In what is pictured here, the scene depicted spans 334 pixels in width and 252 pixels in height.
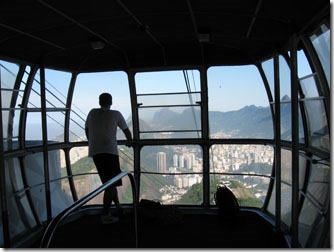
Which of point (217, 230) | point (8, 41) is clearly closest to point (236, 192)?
point (217, 230)

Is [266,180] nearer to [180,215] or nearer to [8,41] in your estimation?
[180,215]

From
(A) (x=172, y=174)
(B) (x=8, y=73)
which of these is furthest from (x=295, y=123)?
(B) (x=8, y=73)

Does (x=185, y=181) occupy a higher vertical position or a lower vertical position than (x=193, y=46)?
lower

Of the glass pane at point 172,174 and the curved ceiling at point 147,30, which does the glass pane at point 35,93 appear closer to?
the curved ceiling at point 147,30

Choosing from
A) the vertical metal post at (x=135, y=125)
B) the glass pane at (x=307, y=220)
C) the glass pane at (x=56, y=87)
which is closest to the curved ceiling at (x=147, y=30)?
the glass pane at (x=56, y=87)

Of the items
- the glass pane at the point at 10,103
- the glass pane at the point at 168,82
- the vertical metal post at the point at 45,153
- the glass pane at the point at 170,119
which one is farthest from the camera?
the glass pane at the point at 170,119
